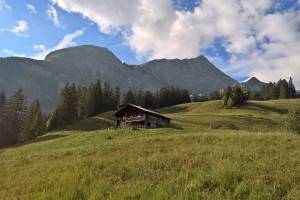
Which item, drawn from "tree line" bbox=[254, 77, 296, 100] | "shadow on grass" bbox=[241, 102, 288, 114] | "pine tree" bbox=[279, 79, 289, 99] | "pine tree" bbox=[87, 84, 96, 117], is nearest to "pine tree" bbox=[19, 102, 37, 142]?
"pine tree" bbox=[87, 84, 96, 117]

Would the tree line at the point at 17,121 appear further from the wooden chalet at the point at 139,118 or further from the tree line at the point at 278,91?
the tree line at the point at 278,91

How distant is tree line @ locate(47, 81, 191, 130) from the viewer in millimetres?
101988

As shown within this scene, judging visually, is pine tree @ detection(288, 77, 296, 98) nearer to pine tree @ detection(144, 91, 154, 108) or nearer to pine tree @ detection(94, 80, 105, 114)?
pine tree @ detection(144, 91, 154, 108)

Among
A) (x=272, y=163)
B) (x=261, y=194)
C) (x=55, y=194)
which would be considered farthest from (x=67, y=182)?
(x=272, y=163)

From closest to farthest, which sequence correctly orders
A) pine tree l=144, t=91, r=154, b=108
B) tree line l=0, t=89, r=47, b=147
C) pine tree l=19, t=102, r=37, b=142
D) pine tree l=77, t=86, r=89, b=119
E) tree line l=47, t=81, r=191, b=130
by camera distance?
tree line l=0, t=89, r=47, b=147 → pine tree l=19, t=102, r=37, b=142 → tree line l=47, t=81, r=191, b=130 → pine tree l=77, t=86, r=89, b=119 → pine tree l=144, t=91, r=154, b=108

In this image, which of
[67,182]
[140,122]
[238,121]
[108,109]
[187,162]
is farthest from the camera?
[108,109]

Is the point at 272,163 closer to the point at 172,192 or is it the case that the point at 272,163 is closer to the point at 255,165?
the point at 255,165

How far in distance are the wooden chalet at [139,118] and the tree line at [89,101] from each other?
27.3m

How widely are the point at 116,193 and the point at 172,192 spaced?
1.91 m

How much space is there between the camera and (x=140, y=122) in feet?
243

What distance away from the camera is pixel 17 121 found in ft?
301

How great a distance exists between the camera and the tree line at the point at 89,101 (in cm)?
10199

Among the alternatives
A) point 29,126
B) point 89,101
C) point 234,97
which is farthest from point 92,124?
point 234,97

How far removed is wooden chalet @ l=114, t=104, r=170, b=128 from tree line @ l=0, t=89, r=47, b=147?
28.0 metres
